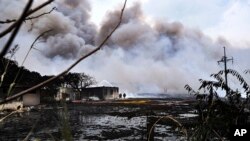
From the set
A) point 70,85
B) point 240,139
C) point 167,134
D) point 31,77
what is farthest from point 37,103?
point 240,139

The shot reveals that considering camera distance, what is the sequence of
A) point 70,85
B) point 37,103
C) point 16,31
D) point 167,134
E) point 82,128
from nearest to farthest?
point 16,31
point 167,134
point 82,128
point 37,103
point 70,85

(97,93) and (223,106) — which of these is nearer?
(223,106)

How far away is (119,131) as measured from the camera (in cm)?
1994

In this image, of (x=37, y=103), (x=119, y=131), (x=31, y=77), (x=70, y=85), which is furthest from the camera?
(x=70, y=85)

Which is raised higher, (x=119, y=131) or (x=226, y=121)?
(x=226, y=121)

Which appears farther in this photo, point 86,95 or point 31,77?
point 86,95

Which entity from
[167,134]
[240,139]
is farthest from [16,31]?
[167,134]

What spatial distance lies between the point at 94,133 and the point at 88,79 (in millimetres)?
64113

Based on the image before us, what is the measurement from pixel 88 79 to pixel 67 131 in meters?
82.2

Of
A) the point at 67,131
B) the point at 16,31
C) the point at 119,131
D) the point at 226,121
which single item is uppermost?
the point at 16,31

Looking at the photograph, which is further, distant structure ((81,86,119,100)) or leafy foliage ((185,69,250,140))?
distant structure ((81,86,119,100))

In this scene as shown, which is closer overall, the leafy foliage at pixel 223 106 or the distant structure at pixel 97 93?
the leafy foliage at pixel 223 106

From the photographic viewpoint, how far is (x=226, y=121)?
773cm

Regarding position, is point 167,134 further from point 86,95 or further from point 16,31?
point 86,95
